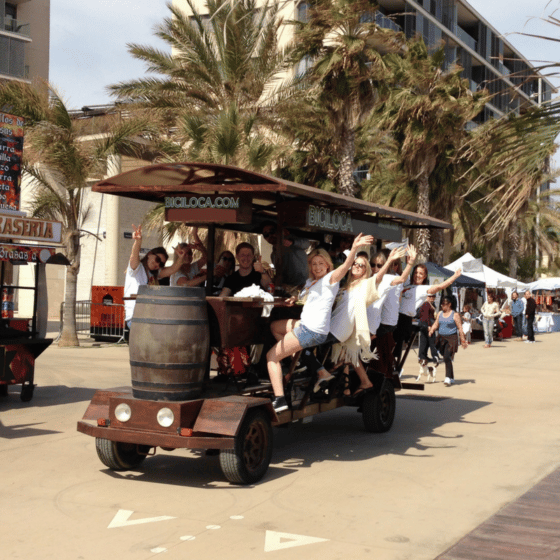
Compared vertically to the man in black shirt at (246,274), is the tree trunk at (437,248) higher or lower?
higher

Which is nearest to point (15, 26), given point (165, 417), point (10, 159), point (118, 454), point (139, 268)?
point (10, 159)

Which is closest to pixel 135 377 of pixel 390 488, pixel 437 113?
pixel 390 488

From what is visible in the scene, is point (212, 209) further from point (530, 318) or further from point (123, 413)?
point (530, 318)

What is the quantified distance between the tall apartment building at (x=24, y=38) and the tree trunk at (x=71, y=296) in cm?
2723

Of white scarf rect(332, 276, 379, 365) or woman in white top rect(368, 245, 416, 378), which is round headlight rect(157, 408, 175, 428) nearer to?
white scarf rect(332, 276, 379, 365)

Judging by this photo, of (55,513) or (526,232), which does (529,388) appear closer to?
(55,513)

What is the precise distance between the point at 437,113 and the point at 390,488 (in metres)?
23.1

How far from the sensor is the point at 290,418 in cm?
755

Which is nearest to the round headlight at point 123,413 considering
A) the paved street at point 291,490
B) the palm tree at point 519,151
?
the paved street at point 291,490

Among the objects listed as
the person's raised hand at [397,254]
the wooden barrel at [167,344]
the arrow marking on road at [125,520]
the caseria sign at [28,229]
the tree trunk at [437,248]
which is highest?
the tree trunk at [437,248]

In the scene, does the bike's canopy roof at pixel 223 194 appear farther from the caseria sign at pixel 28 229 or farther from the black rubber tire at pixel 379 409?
the caseria sign at pixel 28 229

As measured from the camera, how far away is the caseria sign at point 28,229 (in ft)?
36.4

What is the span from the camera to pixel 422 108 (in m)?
27.8

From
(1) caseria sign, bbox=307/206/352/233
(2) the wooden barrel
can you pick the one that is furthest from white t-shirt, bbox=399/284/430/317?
(2) the wooden barrel
